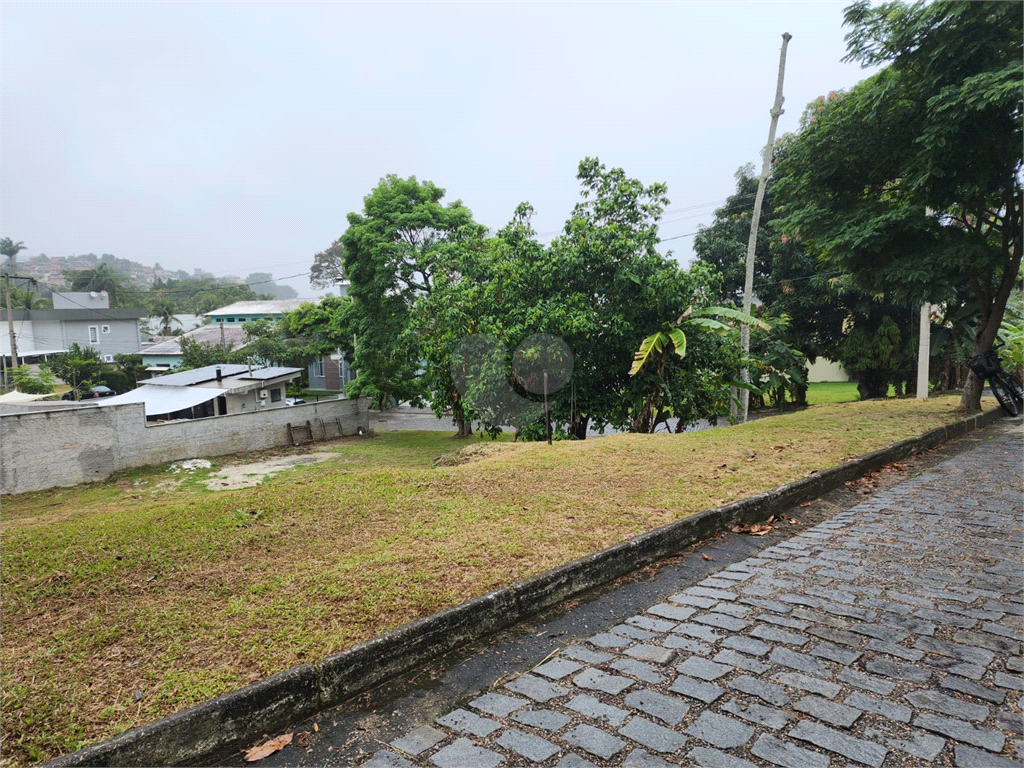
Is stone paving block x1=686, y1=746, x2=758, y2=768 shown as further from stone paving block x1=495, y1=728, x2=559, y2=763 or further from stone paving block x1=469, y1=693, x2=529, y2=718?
stone paving block x1=469, y1=693, x2=529, y2=718

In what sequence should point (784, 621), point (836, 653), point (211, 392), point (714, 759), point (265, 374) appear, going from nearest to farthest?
1. point (714, 759)
2. point (836, 653)
3. point (784, 621)
4. point (211, 392)
5. point (265, 374)

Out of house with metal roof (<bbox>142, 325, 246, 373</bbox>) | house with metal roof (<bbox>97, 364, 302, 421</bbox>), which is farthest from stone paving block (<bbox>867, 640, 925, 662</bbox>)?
house with metal roof (<bbox>142, 325, 246, 373</bbox>)

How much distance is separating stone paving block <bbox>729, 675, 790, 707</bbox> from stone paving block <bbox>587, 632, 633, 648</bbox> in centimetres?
62

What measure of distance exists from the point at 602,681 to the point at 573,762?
615 millimetres

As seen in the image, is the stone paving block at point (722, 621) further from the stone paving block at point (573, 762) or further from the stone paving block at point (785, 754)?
the stone paving block at point (573, 762)

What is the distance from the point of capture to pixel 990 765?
2.28m

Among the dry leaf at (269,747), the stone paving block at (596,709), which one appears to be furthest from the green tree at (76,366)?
the stone paving block at (596,709)

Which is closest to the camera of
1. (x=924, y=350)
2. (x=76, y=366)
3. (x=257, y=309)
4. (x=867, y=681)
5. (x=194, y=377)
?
(x=867, y=681)

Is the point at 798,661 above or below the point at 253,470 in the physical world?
above

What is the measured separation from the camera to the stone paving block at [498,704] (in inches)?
105

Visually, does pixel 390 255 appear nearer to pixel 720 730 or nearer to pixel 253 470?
pixel 253 470

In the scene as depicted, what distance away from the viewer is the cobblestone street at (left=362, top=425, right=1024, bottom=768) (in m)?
2.38

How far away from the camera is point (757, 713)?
8.54 ft

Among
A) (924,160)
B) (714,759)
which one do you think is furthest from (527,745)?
(924,160)
